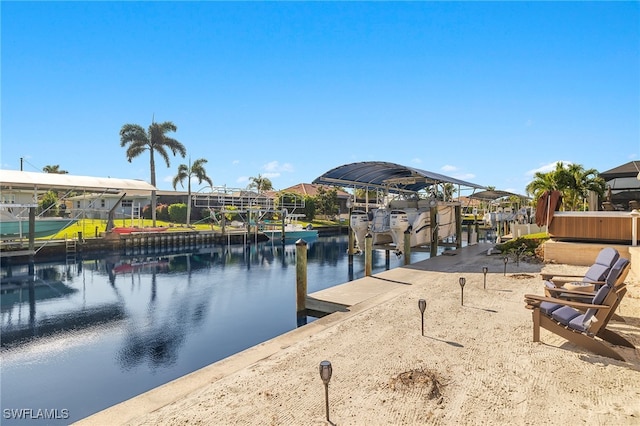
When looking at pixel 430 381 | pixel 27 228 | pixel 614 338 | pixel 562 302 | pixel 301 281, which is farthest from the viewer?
pixel 27 228

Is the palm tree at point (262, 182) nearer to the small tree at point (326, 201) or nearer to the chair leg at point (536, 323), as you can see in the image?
the small tree at point (326, 201)

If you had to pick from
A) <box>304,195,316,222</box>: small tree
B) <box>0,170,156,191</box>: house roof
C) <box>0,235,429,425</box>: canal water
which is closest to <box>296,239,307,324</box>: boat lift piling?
<box>0,235,429,425</box>: canal water

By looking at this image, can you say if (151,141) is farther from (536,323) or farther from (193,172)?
(536,323)

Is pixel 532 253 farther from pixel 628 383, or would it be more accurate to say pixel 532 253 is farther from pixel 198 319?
pixel 198 319

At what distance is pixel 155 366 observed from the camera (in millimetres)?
7754

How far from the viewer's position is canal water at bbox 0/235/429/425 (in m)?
6.81

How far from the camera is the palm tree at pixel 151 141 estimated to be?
40719 millimetres

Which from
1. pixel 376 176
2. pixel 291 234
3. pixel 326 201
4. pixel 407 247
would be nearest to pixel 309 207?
pixel 326 201

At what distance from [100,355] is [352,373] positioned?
6813 millimetres

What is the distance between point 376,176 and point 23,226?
83.8ft

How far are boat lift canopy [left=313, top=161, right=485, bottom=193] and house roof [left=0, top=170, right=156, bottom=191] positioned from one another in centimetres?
1586

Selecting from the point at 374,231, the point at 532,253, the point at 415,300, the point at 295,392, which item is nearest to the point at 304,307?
the point at 415,300

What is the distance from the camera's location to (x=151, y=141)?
42.0 m

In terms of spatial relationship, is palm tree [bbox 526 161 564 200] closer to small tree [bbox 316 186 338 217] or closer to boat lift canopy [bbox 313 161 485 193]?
boat lift canopy [bbox 313 161 485 193]
